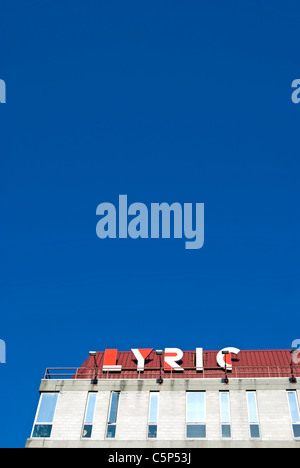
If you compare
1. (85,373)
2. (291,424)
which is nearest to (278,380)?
(291,424)

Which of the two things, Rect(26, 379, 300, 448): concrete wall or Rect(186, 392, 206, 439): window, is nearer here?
Rect(26, 379, 300, 448): concrete wall

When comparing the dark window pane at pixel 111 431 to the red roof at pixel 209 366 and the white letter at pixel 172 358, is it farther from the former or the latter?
the white letter at pixel 172 358

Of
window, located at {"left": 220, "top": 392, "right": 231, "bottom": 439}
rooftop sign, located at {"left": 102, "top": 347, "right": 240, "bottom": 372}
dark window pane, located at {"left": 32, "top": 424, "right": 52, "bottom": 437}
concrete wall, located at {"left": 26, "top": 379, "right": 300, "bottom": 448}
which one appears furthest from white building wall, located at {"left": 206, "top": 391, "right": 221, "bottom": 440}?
dark window pane, located at {"left": 32, "top": 424, "right": 52, "bottom": 437}

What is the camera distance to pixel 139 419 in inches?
1567

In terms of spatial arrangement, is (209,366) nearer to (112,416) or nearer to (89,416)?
(112,416)

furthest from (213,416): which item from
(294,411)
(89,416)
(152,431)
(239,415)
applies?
(89,416)

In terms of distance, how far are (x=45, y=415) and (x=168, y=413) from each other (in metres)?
9.68

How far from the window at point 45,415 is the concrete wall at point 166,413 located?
425mm

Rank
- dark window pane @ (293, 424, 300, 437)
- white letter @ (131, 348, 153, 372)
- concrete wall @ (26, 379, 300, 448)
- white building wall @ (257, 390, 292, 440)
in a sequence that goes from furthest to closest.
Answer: white letter @ (131, 348, 153, 372) < concrete wall @ (26, 379, 300, 448) < white building wall @ (257, 390, 292, 440) < dark window pane @ (293, 424, 300, 437)

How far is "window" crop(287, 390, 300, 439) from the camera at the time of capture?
37.8 meters

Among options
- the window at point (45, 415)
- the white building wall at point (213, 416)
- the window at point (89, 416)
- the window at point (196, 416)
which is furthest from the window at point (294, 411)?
the window at point (45, 415)

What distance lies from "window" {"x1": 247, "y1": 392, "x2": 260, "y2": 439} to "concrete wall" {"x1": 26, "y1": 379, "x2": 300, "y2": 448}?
340mm

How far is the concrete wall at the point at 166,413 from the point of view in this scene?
38156 mm

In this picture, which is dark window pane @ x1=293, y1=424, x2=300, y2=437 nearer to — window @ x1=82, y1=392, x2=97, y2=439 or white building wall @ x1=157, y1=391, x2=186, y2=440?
white building wall @ x1=157, y1=391, x2=186, y2=440
